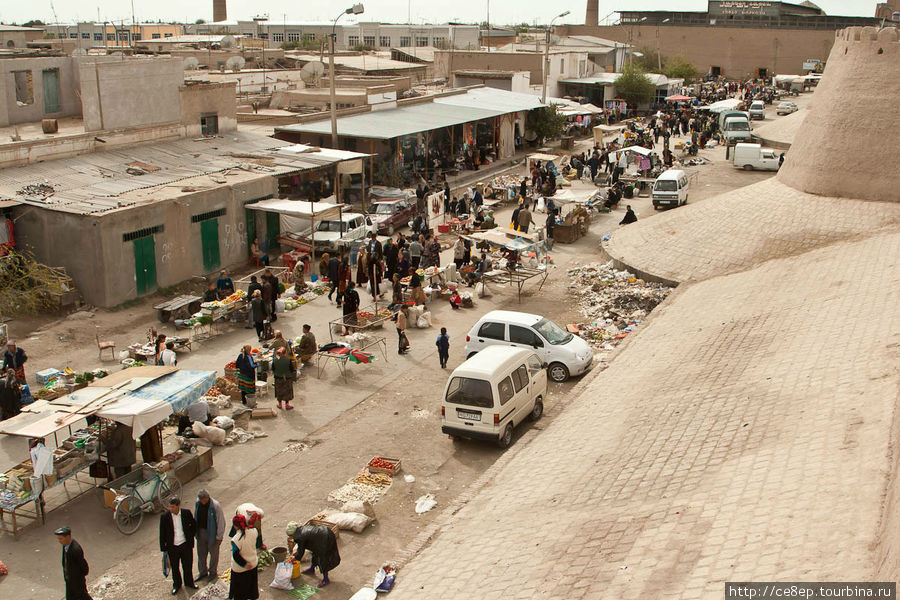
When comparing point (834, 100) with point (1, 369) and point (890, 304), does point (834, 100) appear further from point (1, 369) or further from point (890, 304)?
point (1, 369)

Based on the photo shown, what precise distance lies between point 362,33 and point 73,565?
99.4m

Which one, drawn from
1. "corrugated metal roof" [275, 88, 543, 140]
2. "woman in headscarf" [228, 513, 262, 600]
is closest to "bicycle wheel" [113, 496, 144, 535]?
"woman in headscarf" [228, 513, 262, 600]

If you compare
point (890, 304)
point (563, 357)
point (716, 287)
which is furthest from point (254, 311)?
point (890, 304)

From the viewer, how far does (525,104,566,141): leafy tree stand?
48.5 metres

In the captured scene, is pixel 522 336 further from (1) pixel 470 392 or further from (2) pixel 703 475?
(2) pixel 703 475

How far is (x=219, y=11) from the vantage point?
364ft

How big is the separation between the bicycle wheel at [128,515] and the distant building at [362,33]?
9069 cm

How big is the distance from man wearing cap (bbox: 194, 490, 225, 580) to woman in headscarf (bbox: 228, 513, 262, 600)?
2.23 ft

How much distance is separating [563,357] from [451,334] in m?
3.76

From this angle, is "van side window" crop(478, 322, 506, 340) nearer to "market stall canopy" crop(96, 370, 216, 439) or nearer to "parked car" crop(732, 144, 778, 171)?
"market stall canopy" crop(96, 370, 216, 439)

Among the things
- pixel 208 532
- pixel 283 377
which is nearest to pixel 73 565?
pixel 208 532

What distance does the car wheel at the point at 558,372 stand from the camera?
A: 58.2 feet

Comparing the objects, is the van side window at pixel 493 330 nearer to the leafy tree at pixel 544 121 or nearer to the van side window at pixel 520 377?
the van side window at pixel 520 377

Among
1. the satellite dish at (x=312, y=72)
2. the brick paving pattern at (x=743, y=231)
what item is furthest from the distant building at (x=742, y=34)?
the brick paving pattern at (x=743, y=231)
